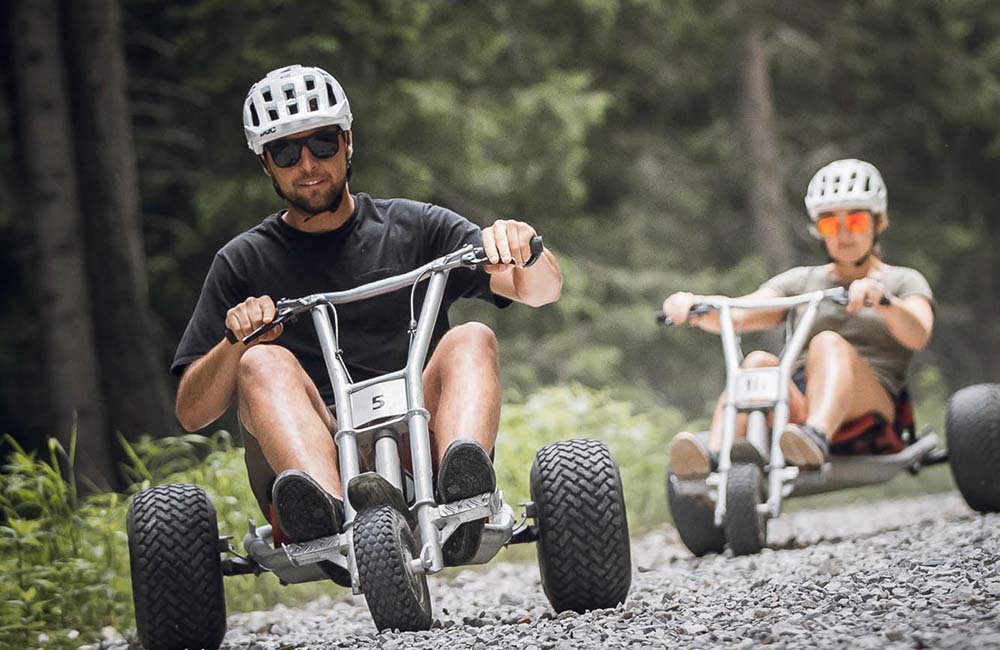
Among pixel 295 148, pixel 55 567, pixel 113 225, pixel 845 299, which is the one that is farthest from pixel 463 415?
pixel 113 225

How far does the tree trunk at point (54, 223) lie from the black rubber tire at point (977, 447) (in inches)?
218

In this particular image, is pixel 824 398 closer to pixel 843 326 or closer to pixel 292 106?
pixel 843 326

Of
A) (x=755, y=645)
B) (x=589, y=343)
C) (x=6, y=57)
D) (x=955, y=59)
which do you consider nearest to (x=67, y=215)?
(x=6, y=57)

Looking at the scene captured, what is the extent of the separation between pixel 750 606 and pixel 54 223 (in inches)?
277

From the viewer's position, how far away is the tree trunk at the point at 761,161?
664 inches

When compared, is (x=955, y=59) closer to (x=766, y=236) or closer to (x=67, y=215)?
(x=766, y=236)

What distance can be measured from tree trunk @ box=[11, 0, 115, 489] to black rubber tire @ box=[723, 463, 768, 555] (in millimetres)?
5125

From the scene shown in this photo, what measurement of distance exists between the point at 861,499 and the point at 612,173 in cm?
666

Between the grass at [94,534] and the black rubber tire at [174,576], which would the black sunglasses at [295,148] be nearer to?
the black rubber tire at [174,576]

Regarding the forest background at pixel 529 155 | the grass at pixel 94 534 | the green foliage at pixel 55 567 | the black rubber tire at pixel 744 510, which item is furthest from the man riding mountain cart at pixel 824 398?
the forest background at pixel 529 155

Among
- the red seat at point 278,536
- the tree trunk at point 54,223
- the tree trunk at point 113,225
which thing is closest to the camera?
the red seat at point 278,536

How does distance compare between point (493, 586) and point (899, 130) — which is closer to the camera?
point (493, 586)

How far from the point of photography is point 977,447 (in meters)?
6.48

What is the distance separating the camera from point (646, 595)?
16.0ft
